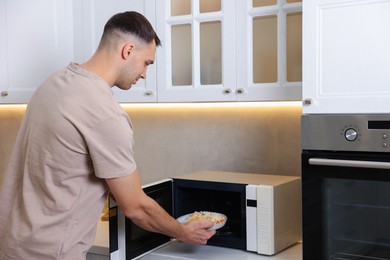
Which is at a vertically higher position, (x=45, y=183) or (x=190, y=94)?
(x=190, y=94)

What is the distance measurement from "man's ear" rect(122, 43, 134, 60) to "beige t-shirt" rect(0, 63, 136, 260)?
15 cm

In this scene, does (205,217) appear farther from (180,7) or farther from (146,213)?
(180,7)

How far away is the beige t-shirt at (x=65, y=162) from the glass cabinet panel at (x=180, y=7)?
0.79 metres

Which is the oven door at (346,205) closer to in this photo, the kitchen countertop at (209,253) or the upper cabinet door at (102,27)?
the kitchen countertop at (209,253)

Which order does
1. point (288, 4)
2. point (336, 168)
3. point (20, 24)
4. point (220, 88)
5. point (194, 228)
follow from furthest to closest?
point (20, 24) < point (220, 88) < point (288, 4) < point (194, 228) < point (336, 168)

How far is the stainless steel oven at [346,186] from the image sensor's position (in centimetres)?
158

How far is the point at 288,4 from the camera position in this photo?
2.03 m

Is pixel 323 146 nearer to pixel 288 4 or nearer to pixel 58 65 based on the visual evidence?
pixel 288 4

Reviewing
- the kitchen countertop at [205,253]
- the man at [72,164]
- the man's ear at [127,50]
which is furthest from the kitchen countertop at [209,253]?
the man's ear at [127,50]

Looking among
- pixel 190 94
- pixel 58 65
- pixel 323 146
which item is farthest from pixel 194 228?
pixel 58 65

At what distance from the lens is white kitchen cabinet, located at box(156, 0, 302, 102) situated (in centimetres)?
204

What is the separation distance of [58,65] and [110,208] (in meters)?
0.94

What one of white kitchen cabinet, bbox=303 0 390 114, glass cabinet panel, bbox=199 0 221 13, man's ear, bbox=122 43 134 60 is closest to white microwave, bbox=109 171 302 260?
white kitchen cabinet, bbox=303 0 390 114

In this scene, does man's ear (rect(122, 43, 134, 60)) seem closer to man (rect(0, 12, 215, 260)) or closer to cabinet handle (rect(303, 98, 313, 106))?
man (rect(0, 12, 215, 260))
